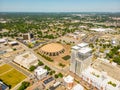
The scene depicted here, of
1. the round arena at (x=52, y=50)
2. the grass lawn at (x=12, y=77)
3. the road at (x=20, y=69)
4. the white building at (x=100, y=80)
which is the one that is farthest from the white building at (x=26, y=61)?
the white building at (x=100, y=80)

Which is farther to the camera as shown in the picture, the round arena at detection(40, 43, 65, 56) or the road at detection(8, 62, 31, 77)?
the round arena at detection(40, 43, 65, 56)

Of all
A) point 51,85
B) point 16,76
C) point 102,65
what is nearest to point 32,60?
point 16,76

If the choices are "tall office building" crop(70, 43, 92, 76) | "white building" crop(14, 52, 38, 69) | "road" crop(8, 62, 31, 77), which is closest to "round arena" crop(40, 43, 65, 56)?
"white building" crop(14, 52, 38, 69)

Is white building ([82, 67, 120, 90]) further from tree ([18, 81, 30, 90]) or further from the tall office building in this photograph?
tree ([18, 81, 30, 90])

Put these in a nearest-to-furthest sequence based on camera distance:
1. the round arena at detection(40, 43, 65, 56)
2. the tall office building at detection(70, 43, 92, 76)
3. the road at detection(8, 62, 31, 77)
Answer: the tall office building at detection(70, 43, 92, 76) → the road at detection(8, 62, 31, 77) → the round arena at detection(40, 43, 65, 56)

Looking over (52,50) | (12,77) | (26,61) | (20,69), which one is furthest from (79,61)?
(12,77)

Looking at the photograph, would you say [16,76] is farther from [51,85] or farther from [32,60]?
[51,85]

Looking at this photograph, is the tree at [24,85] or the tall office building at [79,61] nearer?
the tree at [24,85]

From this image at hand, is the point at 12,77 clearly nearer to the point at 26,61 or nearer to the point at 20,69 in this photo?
the point at 20,69

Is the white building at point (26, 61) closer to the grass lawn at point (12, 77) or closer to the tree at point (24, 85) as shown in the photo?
the grass lawn at point (12, 77)
